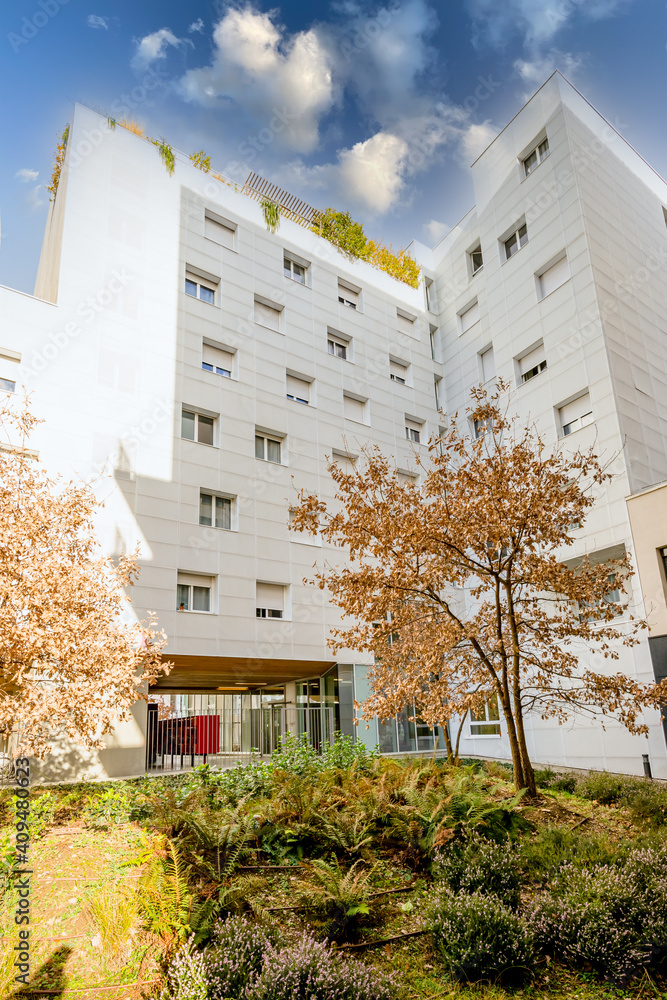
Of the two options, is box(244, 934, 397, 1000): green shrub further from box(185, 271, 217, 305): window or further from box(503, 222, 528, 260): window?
box(503, 222, 528, 260): window

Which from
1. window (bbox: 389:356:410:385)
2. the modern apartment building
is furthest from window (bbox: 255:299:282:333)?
window (bbox: 389:356:410:385)

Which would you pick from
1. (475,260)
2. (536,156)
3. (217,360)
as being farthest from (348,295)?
(536,156)

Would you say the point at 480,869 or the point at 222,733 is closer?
the point at 480,869

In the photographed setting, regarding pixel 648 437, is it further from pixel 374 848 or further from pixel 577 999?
pixel 577 999

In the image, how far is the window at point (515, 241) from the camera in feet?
79.9

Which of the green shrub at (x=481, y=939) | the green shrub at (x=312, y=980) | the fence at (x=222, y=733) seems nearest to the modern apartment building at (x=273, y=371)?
the fence at (x=222, y=733)

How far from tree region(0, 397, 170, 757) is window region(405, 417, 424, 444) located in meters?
18.7

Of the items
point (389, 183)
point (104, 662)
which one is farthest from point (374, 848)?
point (389, 183)

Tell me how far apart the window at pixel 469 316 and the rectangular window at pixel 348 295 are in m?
5.03

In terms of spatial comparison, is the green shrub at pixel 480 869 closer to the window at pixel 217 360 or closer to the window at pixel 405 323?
the window at pixel 217 360

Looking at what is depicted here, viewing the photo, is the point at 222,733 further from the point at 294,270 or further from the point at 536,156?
the point at 536,156

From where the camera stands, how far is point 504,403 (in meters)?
24.1

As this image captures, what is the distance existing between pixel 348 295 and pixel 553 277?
381 inches

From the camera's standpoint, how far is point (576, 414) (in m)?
20.4
